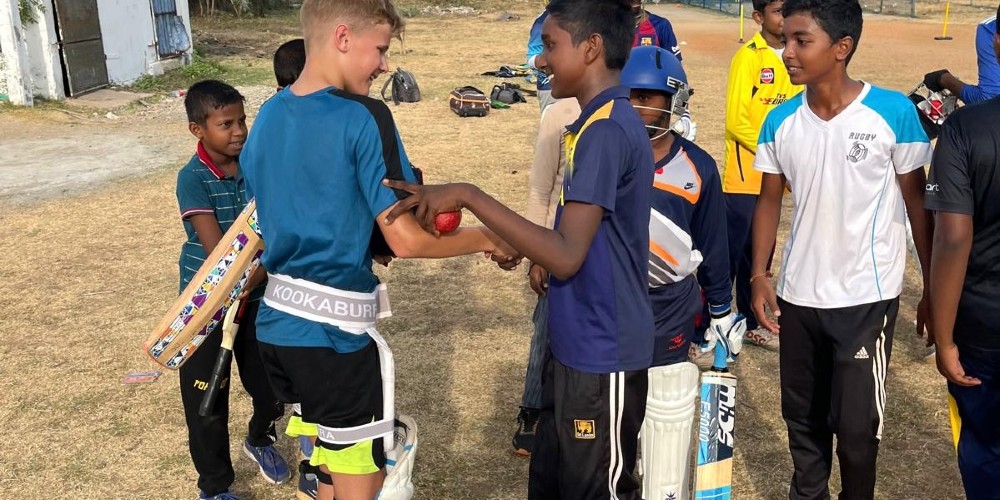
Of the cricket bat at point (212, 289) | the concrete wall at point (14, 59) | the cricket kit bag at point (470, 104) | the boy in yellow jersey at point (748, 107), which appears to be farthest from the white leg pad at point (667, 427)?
the concrete wall at point (14, 59)

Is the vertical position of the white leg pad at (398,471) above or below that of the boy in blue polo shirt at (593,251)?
below

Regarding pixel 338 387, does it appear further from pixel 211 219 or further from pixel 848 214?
pixel 848 214

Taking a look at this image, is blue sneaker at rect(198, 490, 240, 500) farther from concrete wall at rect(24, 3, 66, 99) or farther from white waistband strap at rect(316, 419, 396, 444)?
concrete wall at rect(24, 3, 66, 99)

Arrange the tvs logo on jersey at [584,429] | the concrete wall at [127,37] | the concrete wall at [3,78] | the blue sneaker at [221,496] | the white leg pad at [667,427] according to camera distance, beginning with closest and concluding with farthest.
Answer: the tvs logo on jersey at [584,429]
the white leg pad at [667,427]
the blue sneaker at [221,496]
the concrete wall at [3,78]
the concrete wall at [127,37]

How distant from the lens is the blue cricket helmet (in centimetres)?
381

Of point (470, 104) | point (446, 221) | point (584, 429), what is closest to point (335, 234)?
point (446, 221)

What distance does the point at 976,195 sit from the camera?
3092mm

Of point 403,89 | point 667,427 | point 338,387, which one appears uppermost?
point 338,387

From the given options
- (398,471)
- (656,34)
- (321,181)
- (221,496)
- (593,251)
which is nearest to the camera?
(321,181)

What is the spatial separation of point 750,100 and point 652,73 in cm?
209

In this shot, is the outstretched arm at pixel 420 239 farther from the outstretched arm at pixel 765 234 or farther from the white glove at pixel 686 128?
the white glove at pixel 686 128

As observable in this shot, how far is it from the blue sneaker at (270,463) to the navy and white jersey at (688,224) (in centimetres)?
217

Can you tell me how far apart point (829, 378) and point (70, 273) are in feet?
21.1

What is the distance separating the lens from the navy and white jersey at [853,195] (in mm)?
3484
